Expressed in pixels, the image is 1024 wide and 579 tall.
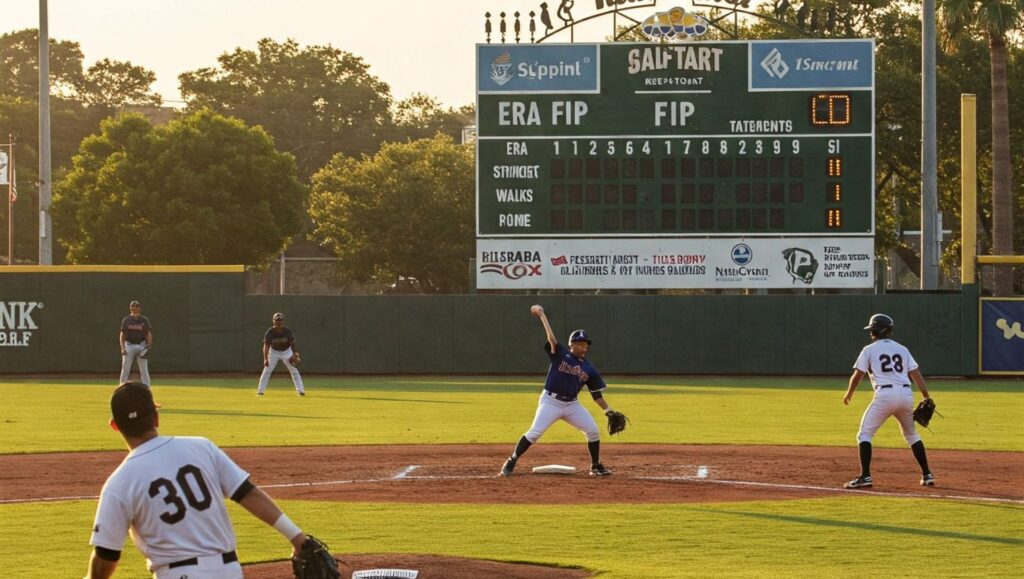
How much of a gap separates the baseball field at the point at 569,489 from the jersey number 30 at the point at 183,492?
4037mm

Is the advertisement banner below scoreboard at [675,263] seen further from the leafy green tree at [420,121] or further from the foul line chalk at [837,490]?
the leafy green tree at [420,121]

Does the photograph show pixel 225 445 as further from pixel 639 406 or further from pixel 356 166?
pixel 356 166

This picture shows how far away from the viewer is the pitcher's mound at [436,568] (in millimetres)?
10750

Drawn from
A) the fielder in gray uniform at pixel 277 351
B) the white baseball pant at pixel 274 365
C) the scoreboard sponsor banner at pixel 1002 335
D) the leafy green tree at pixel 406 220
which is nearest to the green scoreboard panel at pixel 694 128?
the scoreboard sponsor banner at pixel 1002 335

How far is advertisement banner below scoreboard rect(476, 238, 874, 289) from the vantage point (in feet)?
115

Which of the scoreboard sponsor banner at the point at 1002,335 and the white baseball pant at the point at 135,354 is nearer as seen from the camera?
the white baseball pant at the point at 135,354

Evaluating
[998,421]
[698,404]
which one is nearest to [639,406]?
[698,404]

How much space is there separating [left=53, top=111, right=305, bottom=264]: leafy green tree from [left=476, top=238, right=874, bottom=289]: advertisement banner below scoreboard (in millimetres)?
23631

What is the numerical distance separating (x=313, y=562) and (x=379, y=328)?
33.0 metres

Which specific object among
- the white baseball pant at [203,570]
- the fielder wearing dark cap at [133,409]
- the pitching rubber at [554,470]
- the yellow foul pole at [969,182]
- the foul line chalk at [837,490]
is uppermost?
the yellow foul pole at [969,182]

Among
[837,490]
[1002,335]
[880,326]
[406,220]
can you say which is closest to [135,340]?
[837,490]

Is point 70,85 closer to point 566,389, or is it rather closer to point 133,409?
point 566,389

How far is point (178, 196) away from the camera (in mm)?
57281

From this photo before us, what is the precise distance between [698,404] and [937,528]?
1627 centimetres
